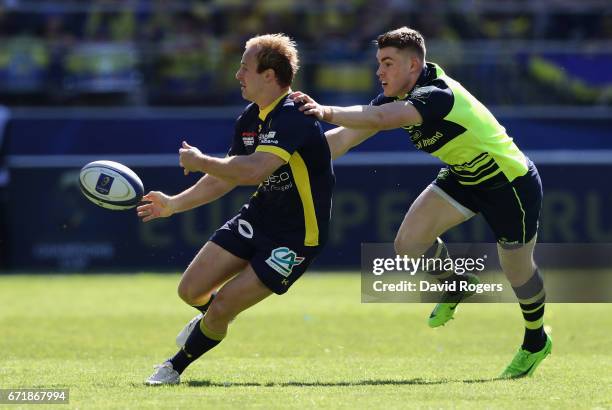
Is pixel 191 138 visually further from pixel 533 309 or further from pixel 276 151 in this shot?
pixel 276 151

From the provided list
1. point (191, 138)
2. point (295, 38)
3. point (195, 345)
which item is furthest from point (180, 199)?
point (295, 38)

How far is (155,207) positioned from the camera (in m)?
7.82

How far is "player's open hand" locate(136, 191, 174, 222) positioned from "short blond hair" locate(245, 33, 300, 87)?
106 cm

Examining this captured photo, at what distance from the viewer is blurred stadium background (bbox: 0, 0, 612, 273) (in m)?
18.8

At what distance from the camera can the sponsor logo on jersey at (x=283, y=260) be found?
307 inches

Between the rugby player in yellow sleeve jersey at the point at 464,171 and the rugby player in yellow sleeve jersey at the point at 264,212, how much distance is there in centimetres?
82

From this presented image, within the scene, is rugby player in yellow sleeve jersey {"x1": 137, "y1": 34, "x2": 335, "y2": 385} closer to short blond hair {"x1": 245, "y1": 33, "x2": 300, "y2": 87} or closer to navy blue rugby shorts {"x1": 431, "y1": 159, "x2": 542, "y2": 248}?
short blond hair {"x1": 245, "y1": 33, "x2": 300, "y2": 87}

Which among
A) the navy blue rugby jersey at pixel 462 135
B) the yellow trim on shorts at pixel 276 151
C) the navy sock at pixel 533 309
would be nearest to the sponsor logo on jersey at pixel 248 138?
the yellow trim on shorts at pixel 276 151

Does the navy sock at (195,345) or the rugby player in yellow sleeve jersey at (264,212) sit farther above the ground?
the rugby player in yellow sleeve jersey at (264,212)

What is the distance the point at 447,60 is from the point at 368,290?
14.5 feet

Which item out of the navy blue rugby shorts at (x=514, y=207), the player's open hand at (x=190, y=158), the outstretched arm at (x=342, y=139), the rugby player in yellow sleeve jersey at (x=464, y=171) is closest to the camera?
the player's open hand at (x=190, y=158)

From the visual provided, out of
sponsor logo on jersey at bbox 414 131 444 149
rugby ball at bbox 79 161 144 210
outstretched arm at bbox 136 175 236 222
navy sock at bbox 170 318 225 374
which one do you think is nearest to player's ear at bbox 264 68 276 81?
outstretched arm at bbox 136 175 236 222

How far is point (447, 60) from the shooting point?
18.3 metres

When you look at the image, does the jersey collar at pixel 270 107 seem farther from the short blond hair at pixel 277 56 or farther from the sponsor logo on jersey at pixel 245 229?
the sponsor logo on jersey at pixel 245 229
